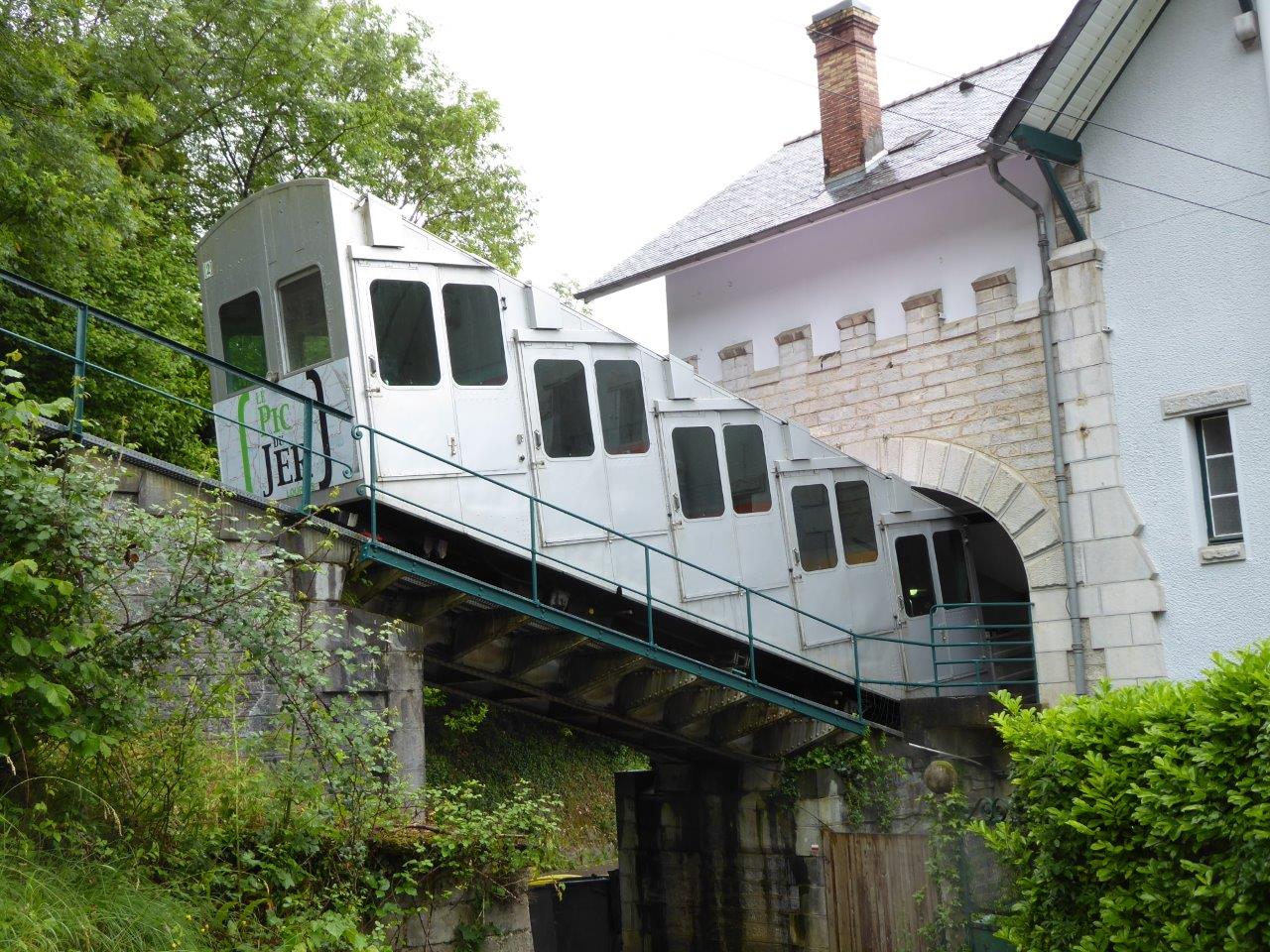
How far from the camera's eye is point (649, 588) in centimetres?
1269

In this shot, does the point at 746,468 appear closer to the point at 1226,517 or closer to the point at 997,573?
the point at 1226,517

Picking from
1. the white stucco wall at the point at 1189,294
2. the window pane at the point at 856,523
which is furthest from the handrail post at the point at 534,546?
the white stucco wall at the point at 1189,294

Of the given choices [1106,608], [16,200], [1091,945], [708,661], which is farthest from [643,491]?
[16,200]

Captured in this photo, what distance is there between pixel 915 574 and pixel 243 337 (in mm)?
8622

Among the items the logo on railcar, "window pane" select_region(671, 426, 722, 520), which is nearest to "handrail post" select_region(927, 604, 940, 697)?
"window pane" select_region(671, 426, 722, 520)

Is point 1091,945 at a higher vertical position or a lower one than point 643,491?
lower

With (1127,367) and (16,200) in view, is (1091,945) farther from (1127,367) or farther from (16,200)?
(16,200)

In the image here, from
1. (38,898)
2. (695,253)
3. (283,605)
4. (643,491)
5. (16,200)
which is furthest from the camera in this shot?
(695,253)

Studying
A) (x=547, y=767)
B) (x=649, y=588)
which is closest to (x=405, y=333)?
(x=649, y=588)

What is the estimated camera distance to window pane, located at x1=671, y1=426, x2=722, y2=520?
1406 centimetres

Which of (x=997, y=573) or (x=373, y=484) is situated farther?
(x=997, y=573)

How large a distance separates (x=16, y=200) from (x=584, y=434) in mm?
6747

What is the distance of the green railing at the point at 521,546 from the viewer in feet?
30.8

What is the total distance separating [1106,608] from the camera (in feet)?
48.3
